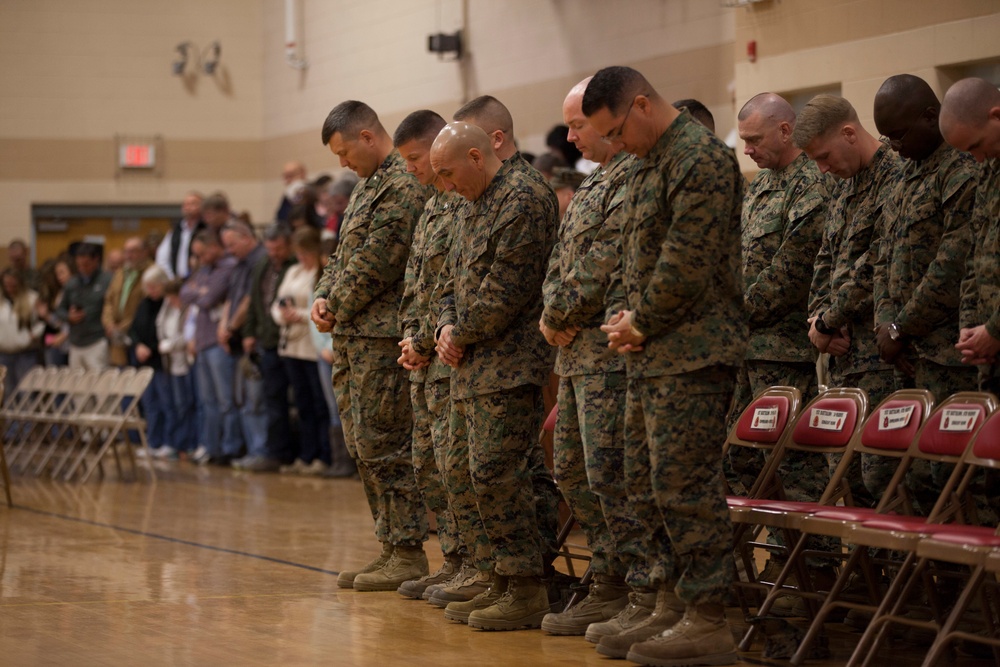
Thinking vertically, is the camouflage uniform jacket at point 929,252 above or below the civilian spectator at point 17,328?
above

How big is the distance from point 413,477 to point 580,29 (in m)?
5.95

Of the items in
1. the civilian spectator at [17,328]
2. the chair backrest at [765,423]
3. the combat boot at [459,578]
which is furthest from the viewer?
the civilian spectator at [17,328]

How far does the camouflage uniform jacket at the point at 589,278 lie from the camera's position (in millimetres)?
4359

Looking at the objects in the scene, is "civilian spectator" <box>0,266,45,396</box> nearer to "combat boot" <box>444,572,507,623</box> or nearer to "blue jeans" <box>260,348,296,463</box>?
"blue jeans" <box>260,348,296,463</box>

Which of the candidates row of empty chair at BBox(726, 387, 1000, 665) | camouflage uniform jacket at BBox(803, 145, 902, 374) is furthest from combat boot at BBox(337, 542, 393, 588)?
camouflage uniform jacket at BBox(803, 145, 902, 374)

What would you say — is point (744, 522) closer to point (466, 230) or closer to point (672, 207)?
point (672, 207)

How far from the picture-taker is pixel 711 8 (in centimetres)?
938

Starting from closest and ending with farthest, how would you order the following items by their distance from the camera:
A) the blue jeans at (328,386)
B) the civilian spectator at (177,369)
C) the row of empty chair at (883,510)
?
the row of empty chair at (883,510)
the blue jeans at (328,386)
the civilian spectator at (177,369)

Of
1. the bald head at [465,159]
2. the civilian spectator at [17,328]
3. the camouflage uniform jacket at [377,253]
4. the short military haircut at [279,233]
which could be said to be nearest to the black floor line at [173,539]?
the camouflage uniform jacket at [377,253]

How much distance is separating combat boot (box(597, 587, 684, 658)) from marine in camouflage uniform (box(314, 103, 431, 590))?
5.33 feet

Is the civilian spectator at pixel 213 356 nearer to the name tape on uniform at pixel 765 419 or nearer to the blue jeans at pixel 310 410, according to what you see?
the blue jeans at pixel 310 410

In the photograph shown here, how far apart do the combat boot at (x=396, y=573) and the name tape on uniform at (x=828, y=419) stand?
1.84m

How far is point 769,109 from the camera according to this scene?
5.25 m

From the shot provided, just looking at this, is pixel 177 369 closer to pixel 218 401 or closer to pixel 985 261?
pixel 218 401
